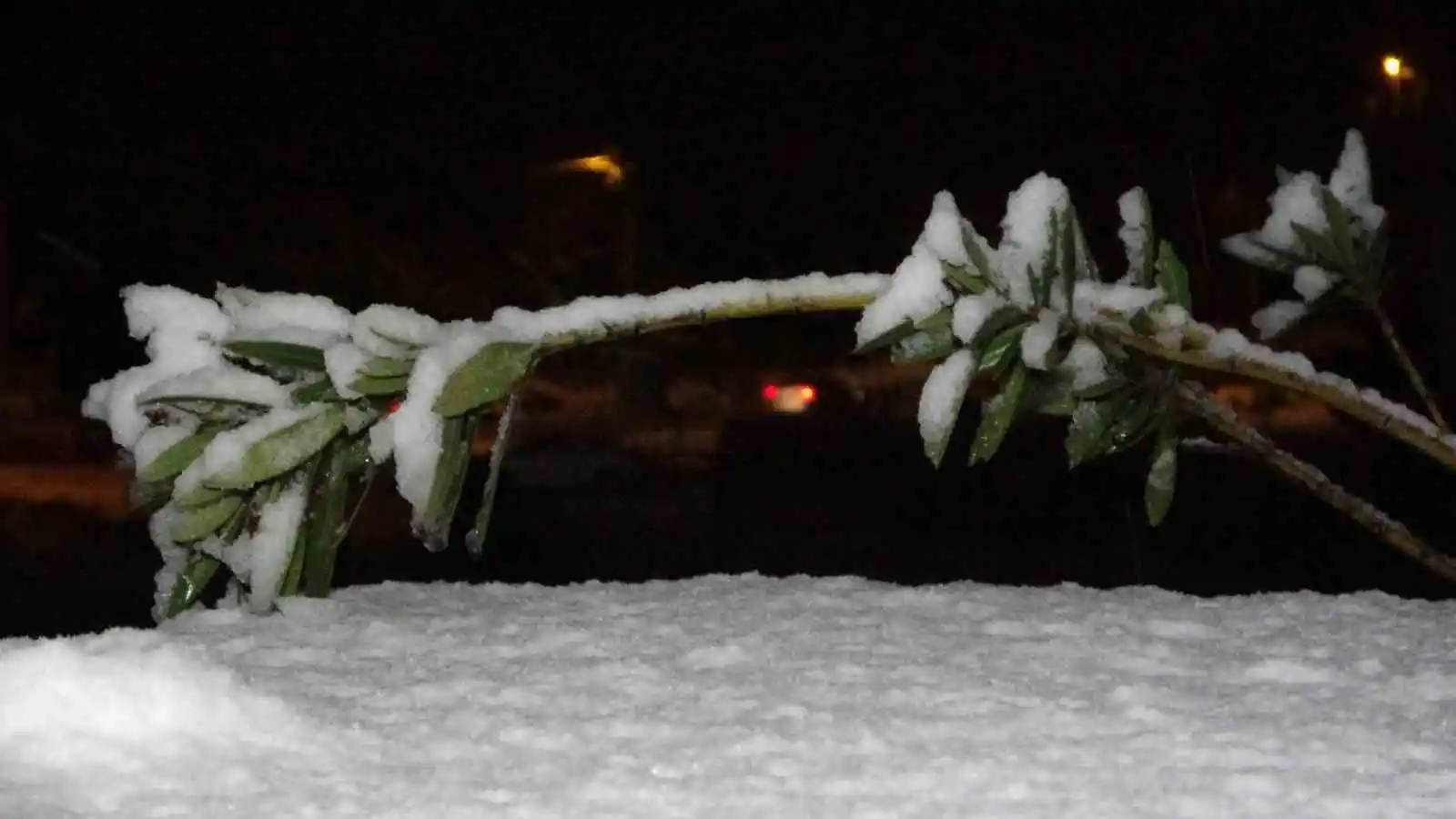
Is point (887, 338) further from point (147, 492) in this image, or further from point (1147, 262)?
point (147, 492)

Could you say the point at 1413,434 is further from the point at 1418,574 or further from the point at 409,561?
the point at 409,561

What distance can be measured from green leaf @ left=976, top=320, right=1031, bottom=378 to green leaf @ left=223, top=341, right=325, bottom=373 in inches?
37.9

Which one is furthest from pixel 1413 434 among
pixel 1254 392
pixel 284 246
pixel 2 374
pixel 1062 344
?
pixel 2 374

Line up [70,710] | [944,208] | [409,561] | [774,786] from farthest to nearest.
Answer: [409,561] → [944,208] → [70,710] → [774,786]

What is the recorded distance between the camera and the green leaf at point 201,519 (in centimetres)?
217

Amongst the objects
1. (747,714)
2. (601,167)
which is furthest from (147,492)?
(601,167)

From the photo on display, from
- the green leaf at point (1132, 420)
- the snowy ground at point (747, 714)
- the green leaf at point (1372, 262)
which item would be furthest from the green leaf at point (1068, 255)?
the green leaf at point (1372, 262)

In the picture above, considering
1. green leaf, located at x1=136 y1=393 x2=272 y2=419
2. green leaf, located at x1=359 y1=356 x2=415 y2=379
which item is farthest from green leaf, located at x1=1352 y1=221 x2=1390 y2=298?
green leaf, located at x1=136 y1=393 x2=272 y2=419

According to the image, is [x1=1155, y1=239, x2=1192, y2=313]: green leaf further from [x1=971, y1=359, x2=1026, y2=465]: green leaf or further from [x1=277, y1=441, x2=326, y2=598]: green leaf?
[x1=277, y1=441, x2=326, y2=598]: green leaf

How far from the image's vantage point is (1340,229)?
2.65 m

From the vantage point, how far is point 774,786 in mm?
1393

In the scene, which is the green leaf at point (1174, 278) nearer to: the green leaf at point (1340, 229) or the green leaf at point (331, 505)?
the green leaf at point (1340, 229)

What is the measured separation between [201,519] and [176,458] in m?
0.10

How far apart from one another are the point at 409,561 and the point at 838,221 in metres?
4.29
